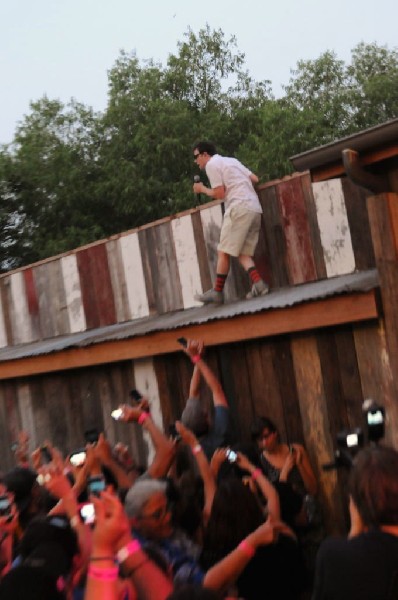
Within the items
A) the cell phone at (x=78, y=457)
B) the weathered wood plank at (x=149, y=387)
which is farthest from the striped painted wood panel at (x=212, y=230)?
the cell phone at (x=78, y=457)

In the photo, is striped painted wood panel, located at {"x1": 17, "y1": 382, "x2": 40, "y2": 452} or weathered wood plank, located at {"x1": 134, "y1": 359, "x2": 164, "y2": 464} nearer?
weathered wood plank, located at {"x1": 134, "y1": 359, "x2": 164, "y2": 464}

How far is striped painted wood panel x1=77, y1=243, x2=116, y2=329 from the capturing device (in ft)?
30.7

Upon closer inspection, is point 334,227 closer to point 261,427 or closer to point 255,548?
point 261,427

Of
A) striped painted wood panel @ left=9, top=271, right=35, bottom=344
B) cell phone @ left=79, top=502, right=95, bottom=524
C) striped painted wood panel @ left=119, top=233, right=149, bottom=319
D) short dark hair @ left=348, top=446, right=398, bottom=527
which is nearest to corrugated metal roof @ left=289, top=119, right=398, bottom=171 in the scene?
short dark hair @ left=348, top=446, right=398, bottom=527

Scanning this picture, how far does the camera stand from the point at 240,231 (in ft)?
23.7

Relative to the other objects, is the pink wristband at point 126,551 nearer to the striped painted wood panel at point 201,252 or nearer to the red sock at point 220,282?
the red sock at point 220,282

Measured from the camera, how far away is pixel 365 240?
670 cm

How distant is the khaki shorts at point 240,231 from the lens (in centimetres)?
723

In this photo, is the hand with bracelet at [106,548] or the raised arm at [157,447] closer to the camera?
the hand with bracelet at [106,548]

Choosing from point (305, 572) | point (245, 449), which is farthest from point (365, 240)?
point (305, 572)

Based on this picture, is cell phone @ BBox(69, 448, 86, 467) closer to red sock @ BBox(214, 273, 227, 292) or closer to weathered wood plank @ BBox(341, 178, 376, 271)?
red sock @ BBox(214, 273, 227, 292)

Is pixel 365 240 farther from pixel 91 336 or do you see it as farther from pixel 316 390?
pixel 91 336

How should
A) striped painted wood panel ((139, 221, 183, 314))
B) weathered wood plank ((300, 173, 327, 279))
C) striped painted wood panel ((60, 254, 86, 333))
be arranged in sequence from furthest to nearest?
Result: striped painted wood panel ((60, 254, 86, 333)), striped painted wood panel ((139, 221, 183, 314)), weathered wood plank ((300, 173, 327, 279))

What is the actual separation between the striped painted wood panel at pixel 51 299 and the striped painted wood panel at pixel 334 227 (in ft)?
12.4
